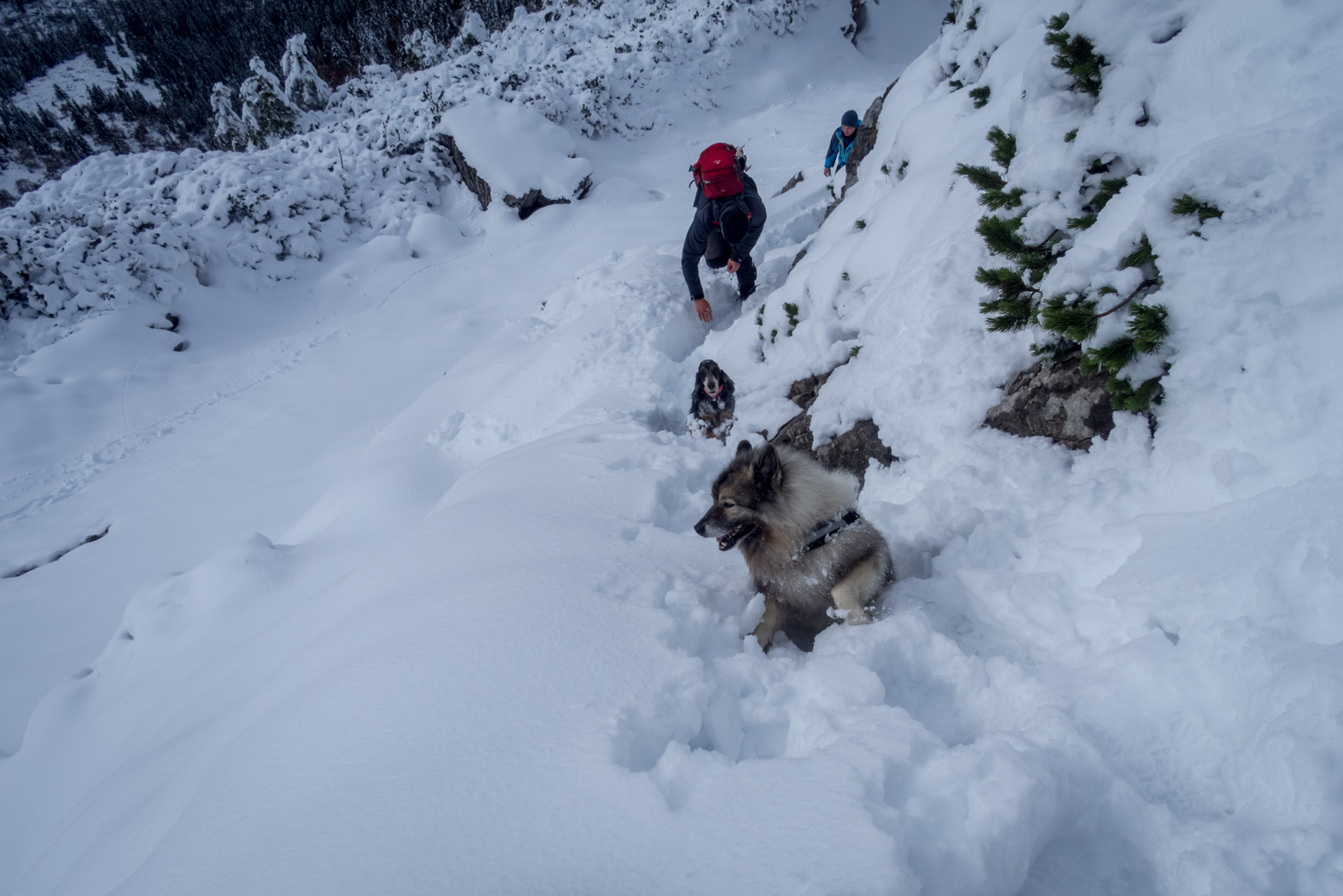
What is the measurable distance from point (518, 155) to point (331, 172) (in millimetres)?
5250

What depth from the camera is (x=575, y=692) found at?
208 centimetres

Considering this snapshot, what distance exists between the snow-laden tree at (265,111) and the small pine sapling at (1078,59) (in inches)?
866

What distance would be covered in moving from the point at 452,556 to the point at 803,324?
3679mm

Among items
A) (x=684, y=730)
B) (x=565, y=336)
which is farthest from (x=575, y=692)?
(x=565, y=336)

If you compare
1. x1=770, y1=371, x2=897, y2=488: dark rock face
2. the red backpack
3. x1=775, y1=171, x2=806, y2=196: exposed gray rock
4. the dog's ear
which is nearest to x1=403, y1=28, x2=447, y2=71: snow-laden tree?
x1=775, y1=171, x2=806, y2=196: exposed gray rock

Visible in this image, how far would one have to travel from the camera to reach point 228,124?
1838 cm

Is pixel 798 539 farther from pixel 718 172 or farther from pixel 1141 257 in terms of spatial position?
pixel 718 172

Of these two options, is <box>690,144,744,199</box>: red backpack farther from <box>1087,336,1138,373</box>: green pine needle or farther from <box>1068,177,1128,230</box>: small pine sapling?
<box>1087,336,1138,373</box>: green pine needle

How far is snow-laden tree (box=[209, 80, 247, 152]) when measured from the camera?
58.7 feet

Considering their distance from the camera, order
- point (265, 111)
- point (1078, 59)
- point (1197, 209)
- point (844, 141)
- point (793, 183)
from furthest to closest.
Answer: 1. point (265, 111)
2. point (793, 183)
3. point (844, 141)
4. point (1078, 59)
5. point (1197, 209)

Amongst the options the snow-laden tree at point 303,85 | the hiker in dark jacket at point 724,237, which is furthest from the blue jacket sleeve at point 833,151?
the snow-laden tree at point 303,85

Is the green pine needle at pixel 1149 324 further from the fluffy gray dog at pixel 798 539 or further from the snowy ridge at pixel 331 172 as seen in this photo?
the snowy ridge at pixel 331 172

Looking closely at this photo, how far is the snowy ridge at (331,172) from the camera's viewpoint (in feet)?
34.6

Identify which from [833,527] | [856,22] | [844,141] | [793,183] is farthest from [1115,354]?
[856,22]
